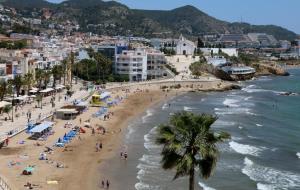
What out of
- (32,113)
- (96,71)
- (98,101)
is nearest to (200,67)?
(96,71)

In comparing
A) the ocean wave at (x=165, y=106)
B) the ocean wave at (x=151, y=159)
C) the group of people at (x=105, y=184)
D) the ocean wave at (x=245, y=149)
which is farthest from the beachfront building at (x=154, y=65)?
the group of people at (x=105, y=184)

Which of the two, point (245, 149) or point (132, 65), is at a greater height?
point (132, 65)

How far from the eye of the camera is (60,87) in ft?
266

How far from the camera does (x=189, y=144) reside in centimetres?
1672

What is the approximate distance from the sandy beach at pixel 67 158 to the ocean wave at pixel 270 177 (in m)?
9.36

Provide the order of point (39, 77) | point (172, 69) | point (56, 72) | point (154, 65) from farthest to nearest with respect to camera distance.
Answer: point (172, 69) < point (154, 65) < point (56, 72) < point (39, 77)

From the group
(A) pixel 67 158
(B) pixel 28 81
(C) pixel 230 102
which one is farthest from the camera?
(C) pixel 230 102

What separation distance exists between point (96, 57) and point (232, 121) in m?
52.4

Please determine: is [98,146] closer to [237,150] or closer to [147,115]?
[237,150]

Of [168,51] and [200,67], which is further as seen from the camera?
[168,51]

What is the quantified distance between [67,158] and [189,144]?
2412 centimetres

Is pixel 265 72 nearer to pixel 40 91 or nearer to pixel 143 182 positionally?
pixel 40 91

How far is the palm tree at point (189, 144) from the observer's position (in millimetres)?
16562

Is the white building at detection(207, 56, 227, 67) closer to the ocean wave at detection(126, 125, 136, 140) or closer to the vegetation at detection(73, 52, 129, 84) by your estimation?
the vegetation at detection(73, 52, 129, 84)
